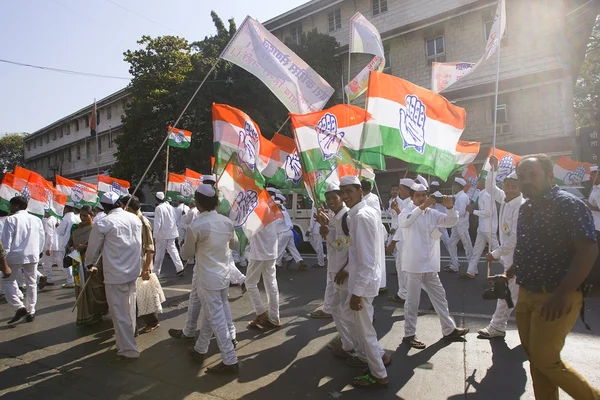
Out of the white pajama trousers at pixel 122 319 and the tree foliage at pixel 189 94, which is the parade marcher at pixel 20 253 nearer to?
the white pajama trousers at pixel 122 319

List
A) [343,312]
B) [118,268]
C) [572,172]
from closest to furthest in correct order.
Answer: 1. [343,312]
2. [118,268]
3. [572,172]

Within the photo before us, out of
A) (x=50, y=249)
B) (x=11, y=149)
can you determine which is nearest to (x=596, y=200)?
(x=50, y=249)

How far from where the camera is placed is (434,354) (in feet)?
13.9

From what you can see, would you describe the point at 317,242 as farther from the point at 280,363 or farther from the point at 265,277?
the point at 280,363

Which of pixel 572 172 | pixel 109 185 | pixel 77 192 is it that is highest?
pixel 109 185

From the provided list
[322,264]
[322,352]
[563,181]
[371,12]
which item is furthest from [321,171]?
[371,12]

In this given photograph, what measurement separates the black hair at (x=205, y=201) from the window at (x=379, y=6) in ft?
64.6

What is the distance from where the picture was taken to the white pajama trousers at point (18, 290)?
5.99 m

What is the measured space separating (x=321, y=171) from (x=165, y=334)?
2.90 metres

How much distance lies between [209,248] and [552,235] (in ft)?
9.70

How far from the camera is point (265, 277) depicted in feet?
17.8

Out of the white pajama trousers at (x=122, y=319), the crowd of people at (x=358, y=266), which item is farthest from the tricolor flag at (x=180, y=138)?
the white pajama trousers at (x=122, y=319)

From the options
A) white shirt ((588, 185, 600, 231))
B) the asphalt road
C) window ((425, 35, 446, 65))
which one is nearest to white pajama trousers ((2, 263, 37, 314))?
the asphalt road

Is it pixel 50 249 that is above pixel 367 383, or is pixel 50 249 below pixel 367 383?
above
